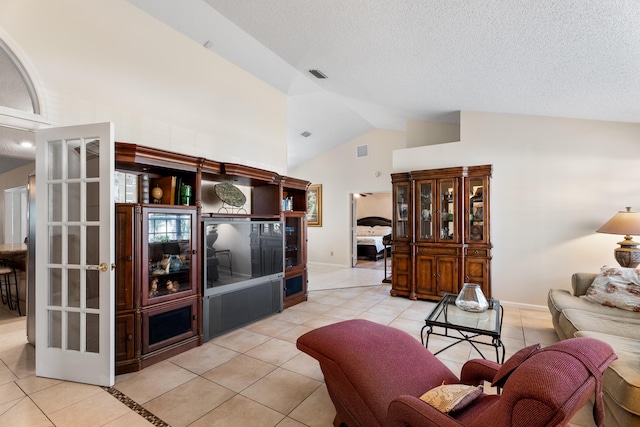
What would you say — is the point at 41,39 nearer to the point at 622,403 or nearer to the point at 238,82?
the point at 238,82

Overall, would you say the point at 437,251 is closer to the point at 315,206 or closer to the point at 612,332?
the point at 612,332

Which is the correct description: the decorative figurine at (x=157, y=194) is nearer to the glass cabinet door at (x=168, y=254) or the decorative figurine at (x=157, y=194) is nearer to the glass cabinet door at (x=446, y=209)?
the glass cabinet door at (x=168, y=254)

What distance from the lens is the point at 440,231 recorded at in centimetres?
473

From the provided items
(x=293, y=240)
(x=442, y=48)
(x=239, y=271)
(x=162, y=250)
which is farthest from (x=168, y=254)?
(x=442, y=48)

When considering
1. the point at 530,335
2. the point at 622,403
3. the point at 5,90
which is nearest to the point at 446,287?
the point at 530,335

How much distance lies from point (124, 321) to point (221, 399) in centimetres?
114

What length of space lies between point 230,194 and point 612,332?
397 cm

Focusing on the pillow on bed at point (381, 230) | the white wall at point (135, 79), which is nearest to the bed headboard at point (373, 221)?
the pillow on bed at point (381, 230)

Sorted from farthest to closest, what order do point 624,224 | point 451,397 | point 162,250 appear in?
point 624,224, point 162,250, point 451,397

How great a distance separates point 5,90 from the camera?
245cm

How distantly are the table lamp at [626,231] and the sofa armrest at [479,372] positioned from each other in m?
3.12

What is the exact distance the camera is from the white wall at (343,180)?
7402 mm

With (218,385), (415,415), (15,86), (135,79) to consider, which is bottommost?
(218,385)

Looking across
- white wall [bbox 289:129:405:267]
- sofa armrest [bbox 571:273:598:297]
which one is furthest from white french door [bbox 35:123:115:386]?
white wall [bbox 289:129:405:267]
